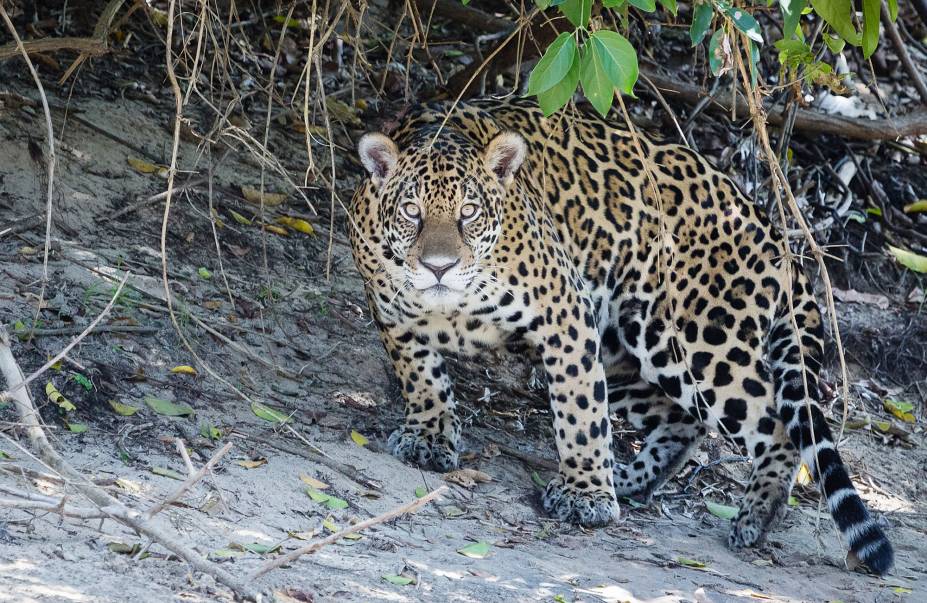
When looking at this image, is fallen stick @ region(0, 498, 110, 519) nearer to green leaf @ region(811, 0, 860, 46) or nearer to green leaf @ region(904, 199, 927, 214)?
green leaf @ region(811, 0, 860, 46)

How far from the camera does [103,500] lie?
13.3 feet

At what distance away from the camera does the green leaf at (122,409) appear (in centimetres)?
574

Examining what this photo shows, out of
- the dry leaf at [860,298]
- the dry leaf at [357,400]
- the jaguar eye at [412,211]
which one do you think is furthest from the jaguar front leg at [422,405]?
the dry leaf at [860,298]

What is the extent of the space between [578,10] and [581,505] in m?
2.99

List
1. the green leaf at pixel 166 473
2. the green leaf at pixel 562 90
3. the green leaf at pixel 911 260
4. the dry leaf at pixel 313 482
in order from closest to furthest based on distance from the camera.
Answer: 1. the green leaf at pixel 562 90
2. the green leaf at pixel 166 473
3. the dry leaf at pixel 313 482
4. the green leaf at pixel 911 260

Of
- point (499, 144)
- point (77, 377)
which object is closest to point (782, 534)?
point (499, 144)

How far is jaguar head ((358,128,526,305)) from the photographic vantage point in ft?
19.3

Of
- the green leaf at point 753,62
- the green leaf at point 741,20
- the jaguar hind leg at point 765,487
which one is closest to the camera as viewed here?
the green leaf at point 741,20

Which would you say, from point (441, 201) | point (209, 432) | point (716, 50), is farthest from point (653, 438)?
point (716, 50)

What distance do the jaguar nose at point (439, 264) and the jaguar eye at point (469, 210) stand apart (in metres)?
0.28

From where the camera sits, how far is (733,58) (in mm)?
4945

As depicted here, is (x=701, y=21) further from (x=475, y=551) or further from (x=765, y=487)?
(x=765, y=487)

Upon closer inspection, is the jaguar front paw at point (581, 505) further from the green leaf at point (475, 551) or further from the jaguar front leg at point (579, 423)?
the green leaf at point (475, 551)

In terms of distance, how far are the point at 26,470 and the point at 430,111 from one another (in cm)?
306
